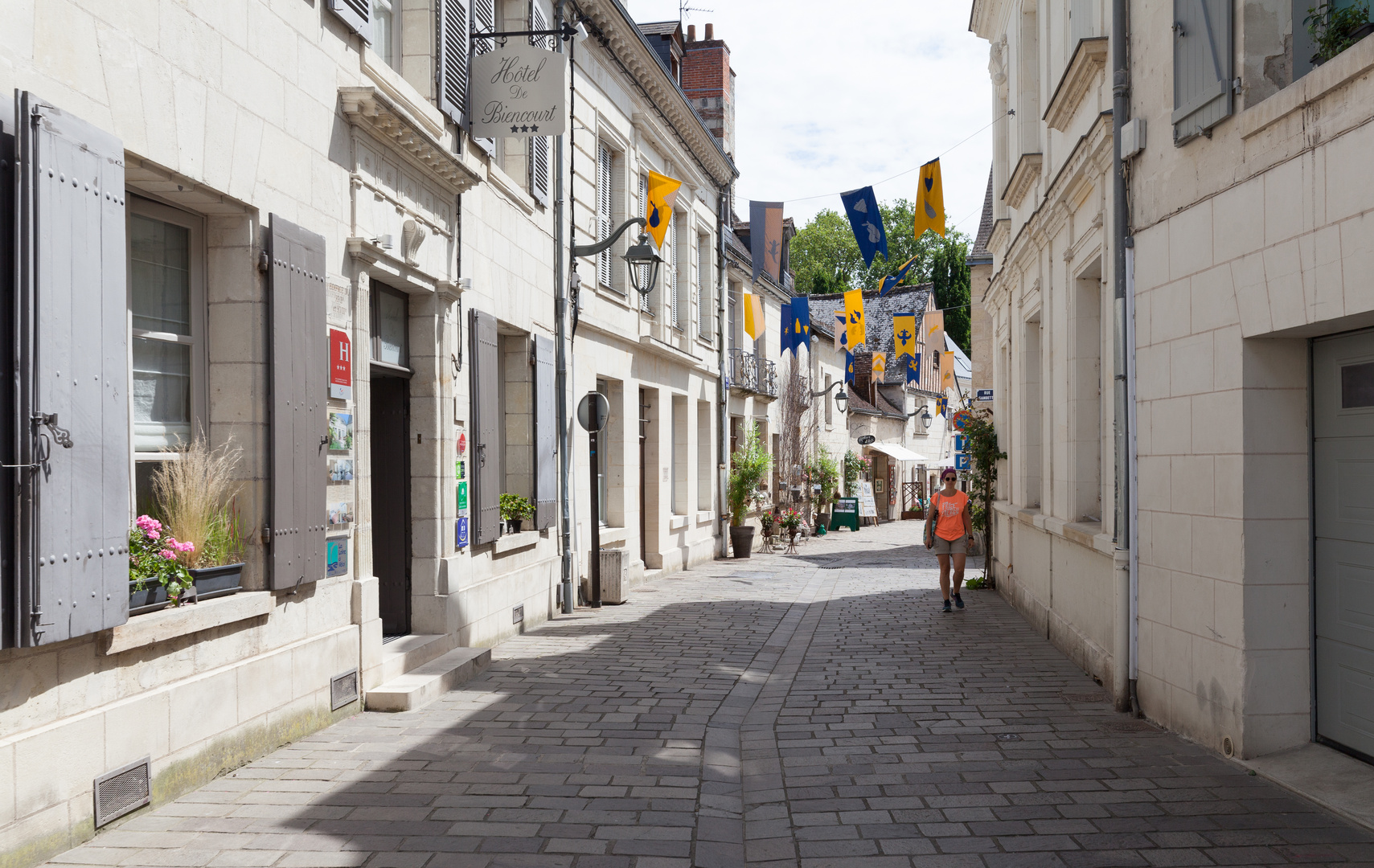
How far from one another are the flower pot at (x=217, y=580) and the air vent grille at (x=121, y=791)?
87 cm

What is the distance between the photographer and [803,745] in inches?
238

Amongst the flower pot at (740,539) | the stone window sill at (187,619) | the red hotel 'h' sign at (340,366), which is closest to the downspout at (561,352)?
the red hotel 'h' sign at (340,366)

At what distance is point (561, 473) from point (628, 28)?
19.6 ft

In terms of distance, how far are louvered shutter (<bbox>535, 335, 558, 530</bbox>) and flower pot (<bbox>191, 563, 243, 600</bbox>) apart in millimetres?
5105

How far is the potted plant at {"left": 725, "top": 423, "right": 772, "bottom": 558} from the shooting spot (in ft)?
67.3

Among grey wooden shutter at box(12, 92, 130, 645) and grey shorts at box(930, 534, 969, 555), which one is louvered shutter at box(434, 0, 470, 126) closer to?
grey wooden shutter at box(12, 92, 130, 645)

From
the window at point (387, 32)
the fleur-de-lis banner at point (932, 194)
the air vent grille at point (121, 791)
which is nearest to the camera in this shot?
the air vent grille at point (121, 791)

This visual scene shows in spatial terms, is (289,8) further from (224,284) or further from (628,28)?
(628,28)

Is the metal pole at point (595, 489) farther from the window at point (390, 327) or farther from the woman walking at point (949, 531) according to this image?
the woman walking at point (949, 531)

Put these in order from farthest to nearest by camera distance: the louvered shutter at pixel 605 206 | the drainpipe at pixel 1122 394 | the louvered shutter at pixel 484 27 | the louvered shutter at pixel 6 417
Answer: the louvered shutter at pixel 605 206
the louvered shutter at pixel 484 27
the drainpipe at pixel 1122 394
the louvered shutter at pixel 6 417

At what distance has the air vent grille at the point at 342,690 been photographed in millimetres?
6438

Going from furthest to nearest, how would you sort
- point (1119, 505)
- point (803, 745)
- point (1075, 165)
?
1. point (1075, 165)
2. point (1119, 505)
3. point (803, 745)

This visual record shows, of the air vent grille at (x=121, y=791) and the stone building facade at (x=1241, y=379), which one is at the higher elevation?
the stone building facade at (x=1241, y=379)

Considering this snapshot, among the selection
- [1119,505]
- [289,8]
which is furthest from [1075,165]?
[289,8]
